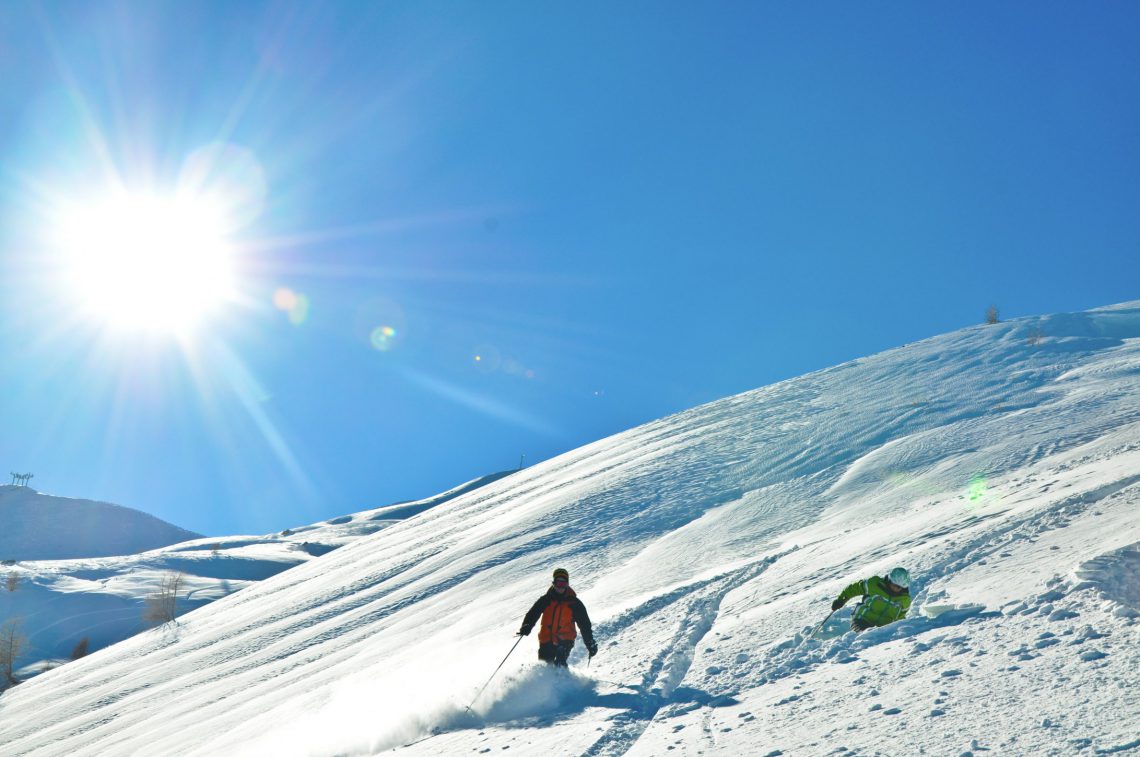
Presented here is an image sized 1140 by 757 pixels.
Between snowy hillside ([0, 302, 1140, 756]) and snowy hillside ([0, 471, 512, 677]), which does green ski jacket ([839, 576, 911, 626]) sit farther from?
snowy hillside ([0, 471, 512, 677])

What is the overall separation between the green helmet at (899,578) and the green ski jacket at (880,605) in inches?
2.9

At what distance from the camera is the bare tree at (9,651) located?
112ft

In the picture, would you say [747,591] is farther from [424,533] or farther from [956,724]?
[424,533]

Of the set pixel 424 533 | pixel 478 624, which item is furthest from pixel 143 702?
pixel 424 533

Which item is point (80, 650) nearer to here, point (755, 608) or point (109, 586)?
point (109, 586)

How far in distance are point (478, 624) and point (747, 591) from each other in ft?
16.9

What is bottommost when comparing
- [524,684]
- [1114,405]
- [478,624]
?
[524,684]

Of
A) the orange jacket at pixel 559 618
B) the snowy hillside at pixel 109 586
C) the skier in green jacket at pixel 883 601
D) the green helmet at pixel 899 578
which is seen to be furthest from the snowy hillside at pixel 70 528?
the green helmet at pixel 899 578

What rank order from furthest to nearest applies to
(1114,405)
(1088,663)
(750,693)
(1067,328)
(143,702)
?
(1067,328), (143,702), (1114,405), (750,693), (1088,663)

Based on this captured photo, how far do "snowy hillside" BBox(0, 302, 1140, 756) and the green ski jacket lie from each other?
21 centimetres

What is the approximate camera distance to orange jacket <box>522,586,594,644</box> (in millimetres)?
8266

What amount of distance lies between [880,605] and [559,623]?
348cm

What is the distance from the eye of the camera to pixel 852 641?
6402 mm

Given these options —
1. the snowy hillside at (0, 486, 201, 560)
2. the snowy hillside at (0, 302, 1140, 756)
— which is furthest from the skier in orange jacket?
the snowy hillside at (0, 486, 201, 560)
